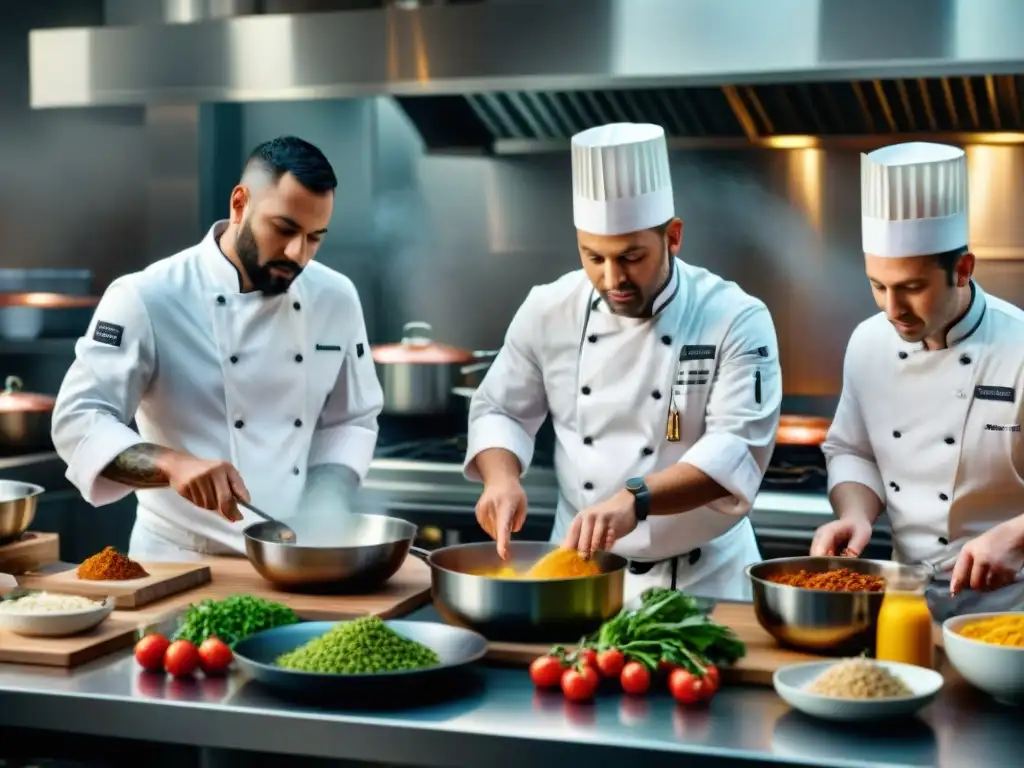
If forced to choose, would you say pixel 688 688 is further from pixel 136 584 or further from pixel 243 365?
pixel 243 365

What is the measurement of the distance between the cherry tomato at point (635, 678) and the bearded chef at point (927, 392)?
Answer: 2.05 feet

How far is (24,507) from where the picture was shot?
2684mm

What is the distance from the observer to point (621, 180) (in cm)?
271

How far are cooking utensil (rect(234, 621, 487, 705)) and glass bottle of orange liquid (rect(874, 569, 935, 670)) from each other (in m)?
0.62

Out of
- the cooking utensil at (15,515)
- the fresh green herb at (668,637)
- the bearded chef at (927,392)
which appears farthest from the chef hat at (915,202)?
the cooking utensil at (15,515)

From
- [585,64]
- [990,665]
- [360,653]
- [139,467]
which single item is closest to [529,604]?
[360,653]

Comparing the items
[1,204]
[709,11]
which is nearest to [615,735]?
[709,11]

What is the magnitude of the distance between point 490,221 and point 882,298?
2339 millimetres

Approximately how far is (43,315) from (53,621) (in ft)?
9.50

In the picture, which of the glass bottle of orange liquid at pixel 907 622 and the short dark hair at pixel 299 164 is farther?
the short dark hair at pixel 299 164

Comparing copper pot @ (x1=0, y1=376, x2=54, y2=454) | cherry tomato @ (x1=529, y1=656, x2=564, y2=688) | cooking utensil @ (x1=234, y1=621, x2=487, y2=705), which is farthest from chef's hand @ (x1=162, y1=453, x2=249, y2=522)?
copper pot @ (x1=0, y1=376, x2=54, y2=454)

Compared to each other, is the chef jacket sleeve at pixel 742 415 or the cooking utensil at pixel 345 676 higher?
the chef jacket sleeve at pixel 742 415

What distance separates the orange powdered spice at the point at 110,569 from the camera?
2.51 meters

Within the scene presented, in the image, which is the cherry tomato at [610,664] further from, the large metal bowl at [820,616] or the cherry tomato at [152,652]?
the cherry tomato at [152,652]
